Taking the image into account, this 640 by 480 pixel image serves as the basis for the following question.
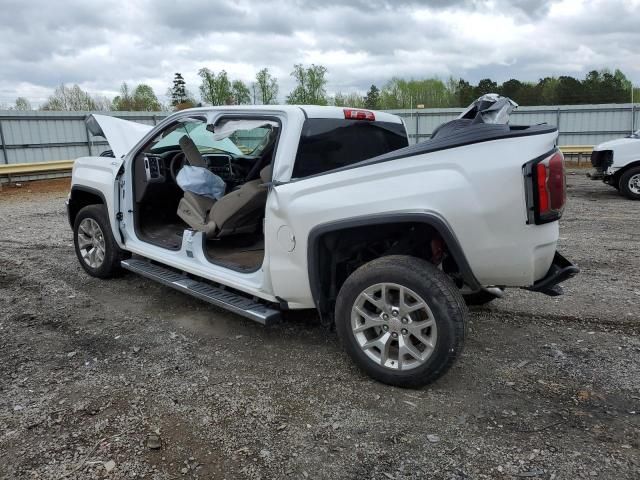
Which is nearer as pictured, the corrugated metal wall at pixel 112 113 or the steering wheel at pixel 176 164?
the steering wheel at pixel 176 164

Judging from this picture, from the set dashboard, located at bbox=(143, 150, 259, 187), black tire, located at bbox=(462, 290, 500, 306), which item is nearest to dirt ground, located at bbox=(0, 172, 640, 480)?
black tire, located at bbox=(462, 290, 500, 306)

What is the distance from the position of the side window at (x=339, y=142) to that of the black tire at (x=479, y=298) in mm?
1452

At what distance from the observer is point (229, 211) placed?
449 centimetres

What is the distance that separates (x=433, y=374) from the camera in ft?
10.3

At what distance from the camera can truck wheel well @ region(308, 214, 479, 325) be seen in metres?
3.37

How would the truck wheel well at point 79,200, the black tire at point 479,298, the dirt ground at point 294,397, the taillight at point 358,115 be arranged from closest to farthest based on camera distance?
the dirt ground at point 294,397 < the taillight at point 358,115 < the black tire at point 479,298 < the truck wheel well at point 79,200

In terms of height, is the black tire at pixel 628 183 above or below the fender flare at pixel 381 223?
below

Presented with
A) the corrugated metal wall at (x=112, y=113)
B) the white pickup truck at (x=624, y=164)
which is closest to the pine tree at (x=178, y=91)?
the corrugated metal wall at (x=112, y=113)

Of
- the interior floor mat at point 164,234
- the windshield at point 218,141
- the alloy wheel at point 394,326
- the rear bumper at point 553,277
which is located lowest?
the alloy wheel at point 394,326

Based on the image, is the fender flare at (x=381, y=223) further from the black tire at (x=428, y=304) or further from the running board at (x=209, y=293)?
the running board at (x=209, y=293)

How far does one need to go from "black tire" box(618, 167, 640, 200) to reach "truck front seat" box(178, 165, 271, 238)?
390 inches

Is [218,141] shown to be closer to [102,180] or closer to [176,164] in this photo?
[176,164]

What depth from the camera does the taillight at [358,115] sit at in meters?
4.13

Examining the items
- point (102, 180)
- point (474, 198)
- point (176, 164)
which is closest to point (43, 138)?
point (102, 180)
